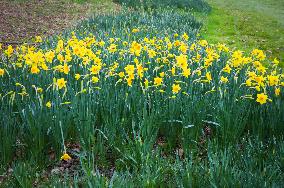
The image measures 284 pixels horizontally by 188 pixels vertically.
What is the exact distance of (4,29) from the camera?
9.46m

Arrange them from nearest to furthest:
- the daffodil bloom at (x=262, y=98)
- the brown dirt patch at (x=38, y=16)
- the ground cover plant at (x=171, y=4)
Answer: the daffodil bloom at (x=262, y=98) < the brown dirt patch at (x=38, y=16) < the ground cover plant at (x=171, y=4)

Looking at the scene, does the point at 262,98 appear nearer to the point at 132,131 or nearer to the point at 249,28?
the point at 132,131

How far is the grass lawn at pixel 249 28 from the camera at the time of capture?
893 centimetres

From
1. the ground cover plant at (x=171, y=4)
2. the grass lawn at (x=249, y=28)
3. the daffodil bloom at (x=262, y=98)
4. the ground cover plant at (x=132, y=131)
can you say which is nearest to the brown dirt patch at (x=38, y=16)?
the ground cover plant at (x=171, y=4)

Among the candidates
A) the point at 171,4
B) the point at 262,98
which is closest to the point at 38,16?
the point at 171,4

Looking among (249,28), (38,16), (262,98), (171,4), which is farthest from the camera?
(171,4)

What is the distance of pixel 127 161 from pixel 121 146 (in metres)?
0.17

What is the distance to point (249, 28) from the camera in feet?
36.6

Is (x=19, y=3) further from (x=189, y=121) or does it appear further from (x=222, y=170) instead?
(x=222, y=170)

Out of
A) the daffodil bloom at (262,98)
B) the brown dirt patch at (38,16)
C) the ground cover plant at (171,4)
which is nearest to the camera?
the daffodil bloom at (262,98)

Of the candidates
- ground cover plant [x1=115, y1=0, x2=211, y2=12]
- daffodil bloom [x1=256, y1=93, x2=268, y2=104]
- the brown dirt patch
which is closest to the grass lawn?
ground cover plant [x1=115, y1=0, x2=211, y2=12]

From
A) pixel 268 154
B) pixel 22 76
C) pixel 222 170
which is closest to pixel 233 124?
pixel 268 154

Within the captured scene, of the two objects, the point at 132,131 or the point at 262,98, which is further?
the point at 132,131

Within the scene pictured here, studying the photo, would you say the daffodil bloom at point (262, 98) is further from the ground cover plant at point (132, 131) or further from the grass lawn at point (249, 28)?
the grass lawn at point (249, 28)
